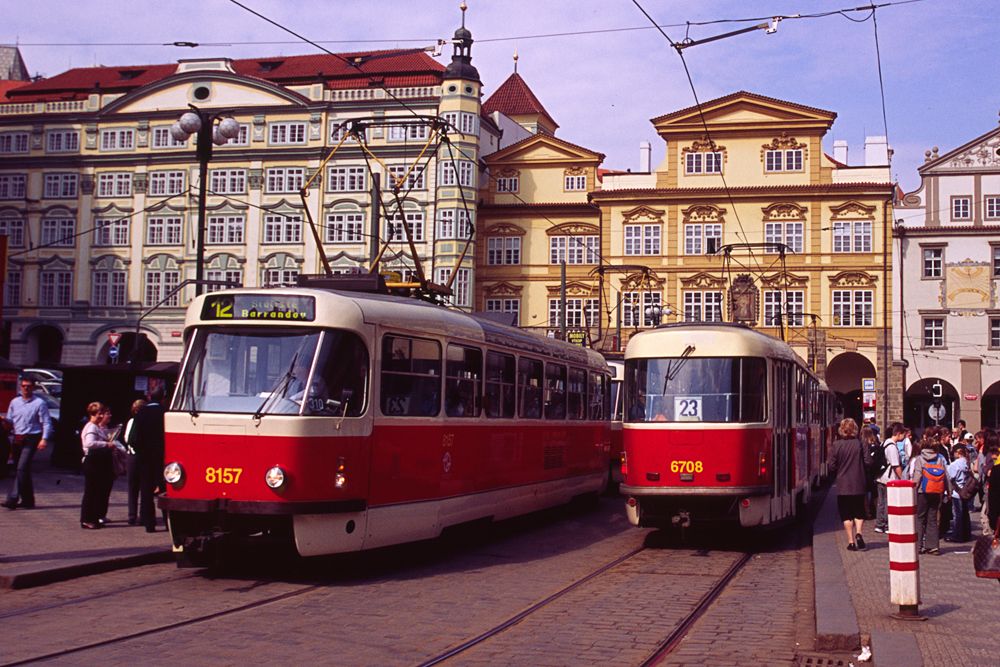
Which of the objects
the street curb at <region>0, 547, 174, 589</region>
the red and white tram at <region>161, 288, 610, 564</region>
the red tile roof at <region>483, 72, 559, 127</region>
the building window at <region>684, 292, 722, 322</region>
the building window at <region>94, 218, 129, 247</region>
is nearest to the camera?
the street curb at <region>0, 547, 174, 589</region>

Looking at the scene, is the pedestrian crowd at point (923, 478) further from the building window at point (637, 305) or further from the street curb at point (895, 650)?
the building window at point (637, 305)

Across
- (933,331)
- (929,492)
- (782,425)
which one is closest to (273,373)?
(782,425)

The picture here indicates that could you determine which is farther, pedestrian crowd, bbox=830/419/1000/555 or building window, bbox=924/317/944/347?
building window, bbox=924/317/944/347

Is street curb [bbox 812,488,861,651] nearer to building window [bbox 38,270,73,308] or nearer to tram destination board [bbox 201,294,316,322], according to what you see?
tram destination board [bbox 201,294,316,322]

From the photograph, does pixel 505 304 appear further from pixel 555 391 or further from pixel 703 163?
pixel 555 391

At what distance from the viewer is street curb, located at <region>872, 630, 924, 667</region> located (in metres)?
7.86

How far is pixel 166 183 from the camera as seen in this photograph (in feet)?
194

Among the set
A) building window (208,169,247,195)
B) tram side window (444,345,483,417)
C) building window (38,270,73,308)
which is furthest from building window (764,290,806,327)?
tram side window (444,345,483,417)

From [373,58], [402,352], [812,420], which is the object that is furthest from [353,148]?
[402,352]

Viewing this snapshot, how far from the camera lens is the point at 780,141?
5425 cm

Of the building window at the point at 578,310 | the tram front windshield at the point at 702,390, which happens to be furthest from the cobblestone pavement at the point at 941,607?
the building window at the point at 578,310

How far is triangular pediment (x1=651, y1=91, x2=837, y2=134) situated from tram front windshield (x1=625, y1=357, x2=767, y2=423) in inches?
1565

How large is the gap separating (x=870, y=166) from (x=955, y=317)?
7913 millimetres

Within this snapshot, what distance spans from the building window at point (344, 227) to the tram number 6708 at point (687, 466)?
4282 cm
